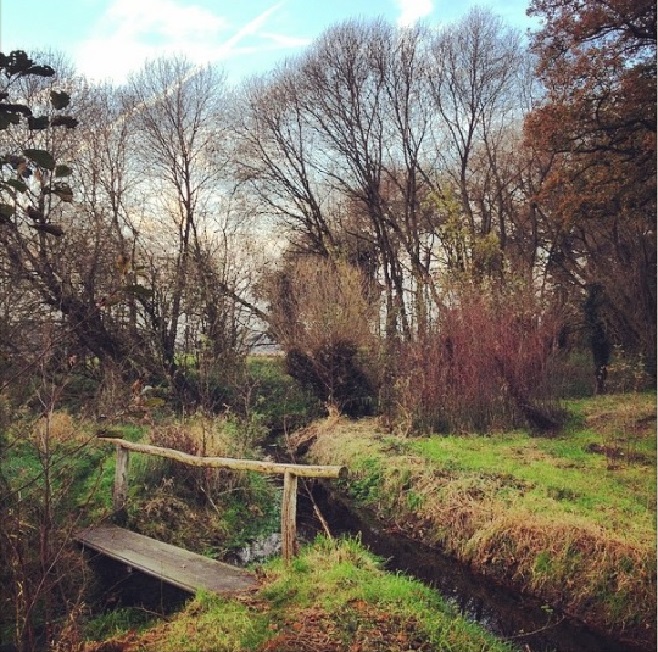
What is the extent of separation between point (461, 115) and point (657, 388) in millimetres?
7972

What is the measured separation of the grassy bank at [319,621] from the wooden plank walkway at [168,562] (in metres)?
0.18

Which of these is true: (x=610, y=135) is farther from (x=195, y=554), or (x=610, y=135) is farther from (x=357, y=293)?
(x=357, y=293)

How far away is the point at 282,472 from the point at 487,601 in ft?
5.08

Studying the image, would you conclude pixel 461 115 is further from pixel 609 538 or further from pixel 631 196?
pixel 609 538

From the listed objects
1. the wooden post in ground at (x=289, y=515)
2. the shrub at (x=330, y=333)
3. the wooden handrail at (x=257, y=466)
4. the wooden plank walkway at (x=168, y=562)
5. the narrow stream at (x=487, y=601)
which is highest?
the shrub at (x=330, y=333)

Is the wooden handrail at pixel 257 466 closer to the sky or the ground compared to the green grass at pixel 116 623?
closer to the sky

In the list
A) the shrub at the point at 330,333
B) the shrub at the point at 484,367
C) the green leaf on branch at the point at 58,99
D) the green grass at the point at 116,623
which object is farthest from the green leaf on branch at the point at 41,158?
the shrub at the point at 330,333

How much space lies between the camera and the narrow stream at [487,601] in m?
3.22

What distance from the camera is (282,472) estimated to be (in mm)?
3588

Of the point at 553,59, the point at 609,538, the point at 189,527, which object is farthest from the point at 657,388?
the point at 189,527

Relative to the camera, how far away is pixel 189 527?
472cm

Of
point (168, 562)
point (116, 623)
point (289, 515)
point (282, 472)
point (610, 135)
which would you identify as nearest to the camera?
point (116, 623)

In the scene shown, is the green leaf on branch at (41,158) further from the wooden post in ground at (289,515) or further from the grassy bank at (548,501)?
the grassy bank at (548,501)

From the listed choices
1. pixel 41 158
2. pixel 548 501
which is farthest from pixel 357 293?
pixel 41 158
